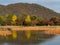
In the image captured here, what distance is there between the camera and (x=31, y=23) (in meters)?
97.2

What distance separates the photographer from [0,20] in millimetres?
95688

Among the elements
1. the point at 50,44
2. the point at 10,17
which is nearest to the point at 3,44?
the point at 50,44

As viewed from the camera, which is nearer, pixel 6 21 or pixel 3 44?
pixel 3 44

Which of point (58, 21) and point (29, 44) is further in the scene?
point (58, 21)

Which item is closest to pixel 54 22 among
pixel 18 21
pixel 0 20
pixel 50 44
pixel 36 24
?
pixel 36 24

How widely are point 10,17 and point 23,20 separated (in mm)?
7418

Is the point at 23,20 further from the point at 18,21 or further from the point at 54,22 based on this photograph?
the point at 54,22

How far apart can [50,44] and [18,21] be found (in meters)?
67.4

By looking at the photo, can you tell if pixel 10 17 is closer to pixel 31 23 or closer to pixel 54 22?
pixel 31 23

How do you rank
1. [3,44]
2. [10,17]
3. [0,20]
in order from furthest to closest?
[10,17], [0,20], [3,44]

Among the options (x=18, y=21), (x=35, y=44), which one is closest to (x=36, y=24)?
(x=18, y=21)

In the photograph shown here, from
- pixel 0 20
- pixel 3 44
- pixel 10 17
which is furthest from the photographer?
pixel 10 17

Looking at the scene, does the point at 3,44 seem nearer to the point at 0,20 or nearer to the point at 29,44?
the point at 29,44

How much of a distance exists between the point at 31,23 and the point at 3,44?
2574 inches
